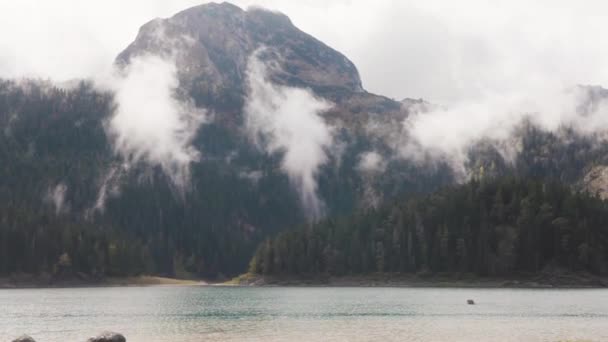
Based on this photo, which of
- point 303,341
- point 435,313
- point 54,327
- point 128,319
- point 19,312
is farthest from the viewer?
point 19,312

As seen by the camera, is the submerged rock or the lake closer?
the submerged rock

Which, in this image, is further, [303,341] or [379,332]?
[379,332]

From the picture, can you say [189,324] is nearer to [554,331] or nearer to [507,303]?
[554,331]

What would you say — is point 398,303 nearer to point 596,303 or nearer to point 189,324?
point 596,303

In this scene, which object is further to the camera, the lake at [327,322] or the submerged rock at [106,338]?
the lake at [327,322]

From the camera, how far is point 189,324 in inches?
4031

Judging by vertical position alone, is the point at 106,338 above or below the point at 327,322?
below

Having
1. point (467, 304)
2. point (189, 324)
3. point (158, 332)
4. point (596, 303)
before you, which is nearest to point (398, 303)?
point (467, 304)

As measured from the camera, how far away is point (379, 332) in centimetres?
8812

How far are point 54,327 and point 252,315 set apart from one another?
1297 inches

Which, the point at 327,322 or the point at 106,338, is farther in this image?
the point at 327,322

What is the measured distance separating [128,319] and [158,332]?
23670 millimetres

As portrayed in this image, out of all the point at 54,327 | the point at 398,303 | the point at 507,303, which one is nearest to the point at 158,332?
the point at 54,327

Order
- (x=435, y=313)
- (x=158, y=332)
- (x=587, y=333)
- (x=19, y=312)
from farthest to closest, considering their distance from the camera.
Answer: (x=19, y=312), (x=435, y=313), (x=158, y=332), (x=587, y=333)
